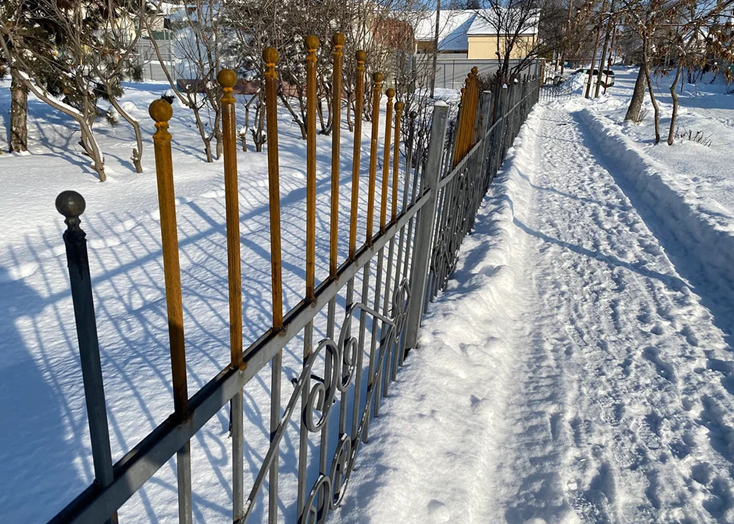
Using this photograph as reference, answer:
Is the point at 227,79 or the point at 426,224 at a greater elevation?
the point at 227,79

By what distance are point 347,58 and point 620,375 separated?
10.4 m

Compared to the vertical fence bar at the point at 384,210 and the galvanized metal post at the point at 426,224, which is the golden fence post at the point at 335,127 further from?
the galvanized metal post at the point at 426,224

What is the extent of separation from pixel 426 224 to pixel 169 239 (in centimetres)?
212

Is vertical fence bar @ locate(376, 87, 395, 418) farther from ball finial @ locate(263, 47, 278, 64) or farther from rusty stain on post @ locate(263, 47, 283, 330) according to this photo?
ball finial @ locate(263, 47, 278, 64)

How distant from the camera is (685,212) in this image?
621 centimetres

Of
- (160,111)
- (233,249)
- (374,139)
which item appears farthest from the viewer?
(374,139)

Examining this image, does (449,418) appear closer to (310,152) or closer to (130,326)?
(310,152)

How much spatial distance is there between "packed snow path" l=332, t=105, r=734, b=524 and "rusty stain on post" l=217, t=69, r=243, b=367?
1.13m

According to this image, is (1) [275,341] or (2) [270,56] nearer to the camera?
(2) [270,56]

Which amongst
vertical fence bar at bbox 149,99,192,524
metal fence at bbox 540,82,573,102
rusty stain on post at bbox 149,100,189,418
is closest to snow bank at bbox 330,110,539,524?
vertical fence bar at bbox 149,99,192,524

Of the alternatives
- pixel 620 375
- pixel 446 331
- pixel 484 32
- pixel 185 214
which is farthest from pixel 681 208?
pixel 484 32

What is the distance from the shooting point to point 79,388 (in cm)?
258

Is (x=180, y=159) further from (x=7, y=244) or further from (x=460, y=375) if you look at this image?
(x=460, y=375)

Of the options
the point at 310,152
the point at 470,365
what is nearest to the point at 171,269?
the point at 310,152
